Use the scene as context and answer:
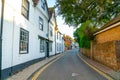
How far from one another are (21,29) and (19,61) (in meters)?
2.46

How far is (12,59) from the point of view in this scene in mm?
11547

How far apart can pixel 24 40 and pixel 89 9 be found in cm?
1606

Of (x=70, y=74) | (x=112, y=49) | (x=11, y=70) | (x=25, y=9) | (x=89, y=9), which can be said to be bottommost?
(x=70, y=74)

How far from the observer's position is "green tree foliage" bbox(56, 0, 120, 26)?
2633 centimetres

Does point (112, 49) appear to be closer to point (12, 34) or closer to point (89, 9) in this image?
point (12, 34)

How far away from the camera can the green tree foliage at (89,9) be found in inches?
1036

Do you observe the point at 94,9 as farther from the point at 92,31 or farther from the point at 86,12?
the point at 92,31

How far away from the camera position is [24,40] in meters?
14.9

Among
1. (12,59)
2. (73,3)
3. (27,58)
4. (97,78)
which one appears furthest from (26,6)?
(73,3)

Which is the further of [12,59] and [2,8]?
[12,59]

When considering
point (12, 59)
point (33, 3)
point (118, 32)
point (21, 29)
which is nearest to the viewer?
point (12, 59)

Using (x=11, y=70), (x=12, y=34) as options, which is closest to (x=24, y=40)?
(x=12, y=34)

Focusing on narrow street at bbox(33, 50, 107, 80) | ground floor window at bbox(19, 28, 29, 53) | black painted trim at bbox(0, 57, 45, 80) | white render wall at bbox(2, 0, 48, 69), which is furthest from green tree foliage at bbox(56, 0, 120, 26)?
black painted trim at bbox(0, 57, 45, 80)

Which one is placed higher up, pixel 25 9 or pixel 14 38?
pixel 25 9
